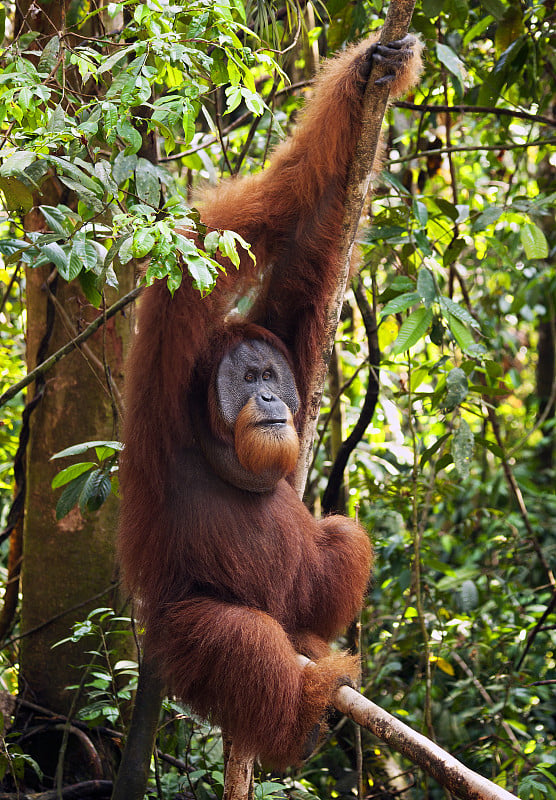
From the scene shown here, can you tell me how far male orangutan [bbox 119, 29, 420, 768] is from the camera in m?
2.16

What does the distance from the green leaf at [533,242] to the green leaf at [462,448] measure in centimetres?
75

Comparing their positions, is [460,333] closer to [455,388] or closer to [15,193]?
[455,388]

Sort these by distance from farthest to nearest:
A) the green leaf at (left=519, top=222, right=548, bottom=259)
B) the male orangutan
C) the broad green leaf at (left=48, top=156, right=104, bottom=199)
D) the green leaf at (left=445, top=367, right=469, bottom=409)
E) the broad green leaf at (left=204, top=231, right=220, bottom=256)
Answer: the green leaf at (left=519, top=222, right=548, bottom=259), the green leaf at (left=445, top=367, right=469, bottom=409), the male orangutan, the broad green leaf at (left=48, top=156, right=104, bottom=199), the broad green leaf at (left=204, top=231, right=220, bottom=256)

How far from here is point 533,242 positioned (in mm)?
3131

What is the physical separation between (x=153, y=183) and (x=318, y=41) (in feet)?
7.74

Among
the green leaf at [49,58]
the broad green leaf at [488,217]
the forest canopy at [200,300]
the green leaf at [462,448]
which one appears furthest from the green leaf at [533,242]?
the green leaf at [49,58]

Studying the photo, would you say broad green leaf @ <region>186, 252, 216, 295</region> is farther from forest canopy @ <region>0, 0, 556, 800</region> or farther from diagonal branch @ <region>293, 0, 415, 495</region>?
diagonal branch @ <region>293, 0, 415, 495</region>

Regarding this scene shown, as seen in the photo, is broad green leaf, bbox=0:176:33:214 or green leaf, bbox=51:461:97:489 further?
green leaf, bbox=51:461:97:489

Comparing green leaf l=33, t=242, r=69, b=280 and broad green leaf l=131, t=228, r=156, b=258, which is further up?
broad green leaf l=131, t=228, r=156, b=258

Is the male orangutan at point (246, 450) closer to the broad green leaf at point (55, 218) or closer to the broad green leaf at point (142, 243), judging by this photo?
the broad green leaf at point (55, 218)

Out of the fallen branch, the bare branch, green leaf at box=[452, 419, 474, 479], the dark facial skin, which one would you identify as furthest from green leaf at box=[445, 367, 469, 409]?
the fallen branch

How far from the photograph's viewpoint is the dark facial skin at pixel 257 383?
2246mm

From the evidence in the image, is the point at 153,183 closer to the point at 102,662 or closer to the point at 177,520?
the point at 177,520

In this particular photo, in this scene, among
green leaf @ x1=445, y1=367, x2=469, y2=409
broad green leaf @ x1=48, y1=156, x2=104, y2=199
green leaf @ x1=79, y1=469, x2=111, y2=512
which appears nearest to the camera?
broad green leaf @ x1=48, y1=156, x2=104, y2=199
